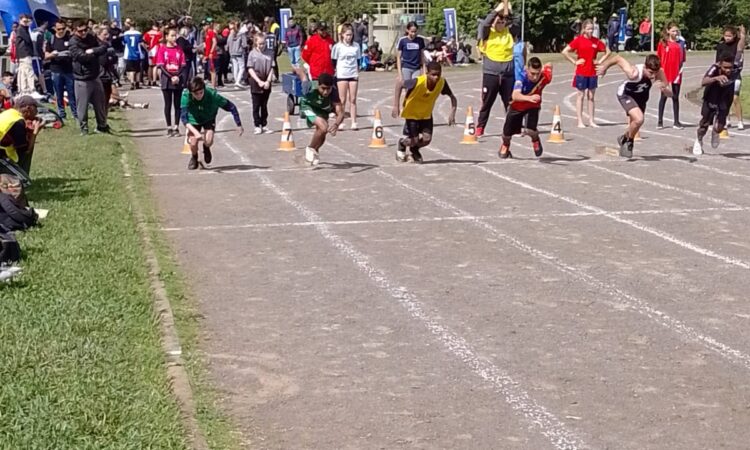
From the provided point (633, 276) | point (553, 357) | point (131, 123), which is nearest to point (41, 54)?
point (131, 123)

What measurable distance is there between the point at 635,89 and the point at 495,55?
325 cm

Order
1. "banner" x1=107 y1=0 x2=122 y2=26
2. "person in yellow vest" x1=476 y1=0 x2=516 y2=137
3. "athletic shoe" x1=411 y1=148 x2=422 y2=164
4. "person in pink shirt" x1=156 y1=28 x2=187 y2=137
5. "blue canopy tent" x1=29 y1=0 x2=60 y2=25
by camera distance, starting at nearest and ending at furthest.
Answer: "athletic shoe" x1=411 y1=148 x2=422 y2=164
"person in yellow vest" x1=476 y1=0 x2=516 y2=137
"person in pink shirt" x1=156 y1=28 x2=187 y2=137
"blue canopy tent" x1=29 y1=0 x2=60 y2=25
"banner" x1=107 y1=0 x2=122 y2=26

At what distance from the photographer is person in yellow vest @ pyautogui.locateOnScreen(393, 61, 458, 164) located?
16.3 m

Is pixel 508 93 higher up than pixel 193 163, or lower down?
higher up

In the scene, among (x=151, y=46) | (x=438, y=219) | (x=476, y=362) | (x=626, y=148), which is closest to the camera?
(x=476, y=362)

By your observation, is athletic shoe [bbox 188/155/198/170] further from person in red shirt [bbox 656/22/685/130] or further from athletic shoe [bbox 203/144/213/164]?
person in red shirt [bbox 656/22/685/130]

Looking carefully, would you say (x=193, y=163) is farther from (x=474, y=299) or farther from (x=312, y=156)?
(x=474, y=299)

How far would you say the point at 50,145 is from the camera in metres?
18.2

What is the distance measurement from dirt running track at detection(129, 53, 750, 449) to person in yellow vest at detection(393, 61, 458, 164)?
47 centimetres

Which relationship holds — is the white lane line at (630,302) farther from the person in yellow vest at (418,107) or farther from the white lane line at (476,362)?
the person in yellow vest at (418,107)

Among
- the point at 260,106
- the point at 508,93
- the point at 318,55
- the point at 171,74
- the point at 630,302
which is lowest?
the point at 630,302

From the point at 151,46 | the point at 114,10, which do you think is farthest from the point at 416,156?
the point at 114,10

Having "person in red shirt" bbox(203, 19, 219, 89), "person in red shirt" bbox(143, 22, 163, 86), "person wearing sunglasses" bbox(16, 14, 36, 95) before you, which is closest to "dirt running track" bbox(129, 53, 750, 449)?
"person wearing sunglasses" bbox(16, 14, 36, 95)

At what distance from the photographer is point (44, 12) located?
101 feet
